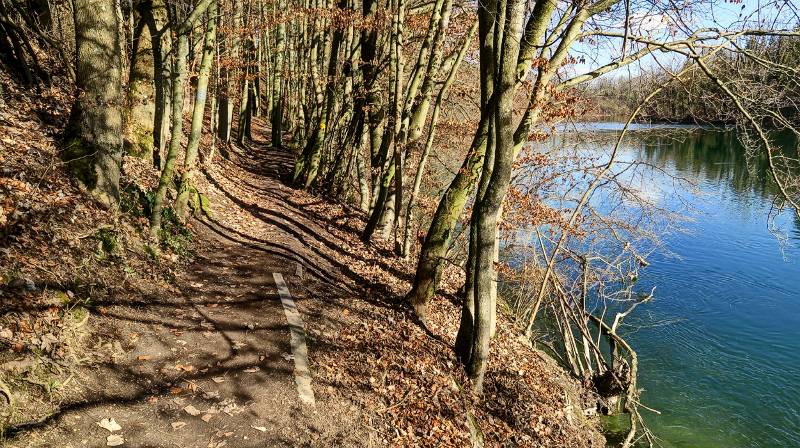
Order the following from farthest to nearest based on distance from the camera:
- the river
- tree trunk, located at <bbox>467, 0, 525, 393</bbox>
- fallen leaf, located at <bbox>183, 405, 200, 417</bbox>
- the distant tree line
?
the river → the distant tree line → tree trunk, located at <bbox>467, 0, 525, 393</bbox> → fallen leaf, located at <bbox>183, 405, 200, 417</bbox>

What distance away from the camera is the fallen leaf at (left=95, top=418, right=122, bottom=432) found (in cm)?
456

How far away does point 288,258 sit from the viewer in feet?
33.6

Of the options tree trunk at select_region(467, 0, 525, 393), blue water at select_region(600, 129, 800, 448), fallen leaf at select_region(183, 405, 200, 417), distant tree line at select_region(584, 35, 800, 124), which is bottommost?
blue water at select_region(600, 129, 800, 448)

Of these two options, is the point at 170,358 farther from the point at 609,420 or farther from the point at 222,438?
the point at 609,420

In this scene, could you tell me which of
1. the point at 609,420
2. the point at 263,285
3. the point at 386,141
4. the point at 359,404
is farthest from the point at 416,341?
the point at 386,141

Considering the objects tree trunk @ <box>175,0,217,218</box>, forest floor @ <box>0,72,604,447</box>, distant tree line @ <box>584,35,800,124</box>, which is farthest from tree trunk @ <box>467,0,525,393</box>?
tree trunk @ <box>175,0,217,218</box>

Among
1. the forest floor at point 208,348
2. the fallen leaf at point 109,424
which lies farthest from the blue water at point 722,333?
the fallen leaf at point 109,424

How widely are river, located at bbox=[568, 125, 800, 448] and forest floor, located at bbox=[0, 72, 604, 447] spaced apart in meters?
2.79

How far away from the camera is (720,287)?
16.3 m

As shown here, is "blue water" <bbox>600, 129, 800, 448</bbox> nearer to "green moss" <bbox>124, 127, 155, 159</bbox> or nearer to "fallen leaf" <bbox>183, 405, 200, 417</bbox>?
"fallen leaf" <bbox>183, 405, 200, 417</bbox>

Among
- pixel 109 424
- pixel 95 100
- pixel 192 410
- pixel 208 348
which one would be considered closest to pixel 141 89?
pixel 95 100

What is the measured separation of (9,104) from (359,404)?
775 centimetres

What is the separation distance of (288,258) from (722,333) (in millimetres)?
12361

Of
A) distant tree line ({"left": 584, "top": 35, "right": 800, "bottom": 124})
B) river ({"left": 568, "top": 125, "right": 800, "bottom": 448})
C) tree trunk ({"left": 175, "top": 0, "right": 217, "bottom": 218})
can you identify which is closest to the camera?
distant tree line ({"left": 584, "top": 35, "right": 800, "bottom": 124})
